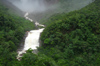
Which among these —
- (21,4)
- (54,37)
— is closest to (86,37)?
(54,37)

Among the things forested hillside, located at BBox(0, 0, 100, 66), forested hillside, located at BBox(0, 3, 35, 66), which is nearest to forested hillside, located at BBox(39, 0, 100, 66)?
forested hillside, located at BBox(0, 0, 100, 66)

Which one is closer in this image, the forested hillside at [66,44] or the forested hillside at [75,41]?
the forested hillside at [66,44]

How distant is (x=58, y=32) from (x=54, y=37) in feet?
3.76

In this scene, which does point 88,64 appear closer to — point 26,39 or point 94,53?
point 94,53

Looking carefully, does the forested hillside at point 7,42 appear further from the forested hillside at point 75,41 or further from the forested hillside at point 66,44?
the forested hillside at point 75,41

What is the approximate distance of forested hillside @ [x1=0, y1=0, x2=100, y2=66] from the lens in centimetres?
1378

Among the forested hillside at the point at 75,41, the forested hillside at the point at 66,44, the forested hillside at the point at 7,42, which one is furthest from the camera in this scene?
the forested hillside at the point at 75,41

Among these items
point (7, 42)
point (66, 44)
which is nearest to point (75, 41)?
point (66, 44)

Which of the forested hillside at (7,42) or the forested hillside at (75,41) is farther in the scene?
the forested hillside at (75,41)

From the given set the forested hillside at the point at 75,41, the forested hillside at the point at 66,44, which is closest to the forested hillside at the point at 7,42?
the forested hillside at the point at 66,44

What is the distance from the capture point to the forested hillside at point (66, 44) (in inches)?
543

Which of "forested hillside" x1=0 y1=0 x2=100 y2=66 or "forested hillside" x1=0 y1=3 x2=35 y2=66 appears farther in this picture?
"forested hillside" x1=0 y1=3 x2=35 y2=66

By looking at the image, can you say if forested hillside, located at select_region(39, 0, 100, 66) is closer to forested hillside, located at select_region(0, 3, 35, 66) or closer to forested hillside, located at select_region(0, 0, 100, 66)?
forested hillside, located at select_region(0, 0, 100, 66)

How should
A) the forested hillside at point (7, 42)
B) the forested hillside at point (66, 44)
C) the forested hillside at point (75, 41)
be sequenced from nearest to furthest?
the forested hillside at point (66, 44)
the forested hillside at point (7, 42)
the forested hillside at point (75, 41)
